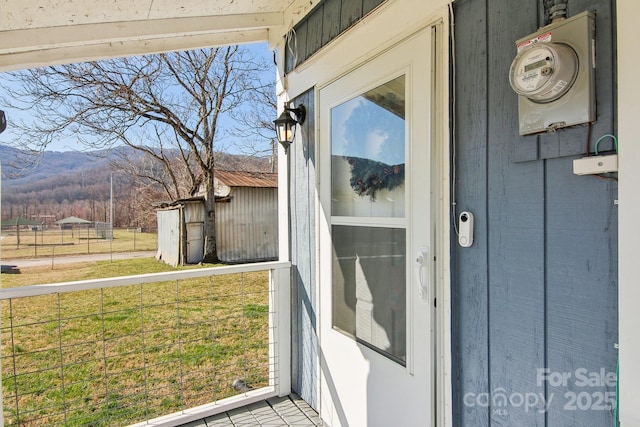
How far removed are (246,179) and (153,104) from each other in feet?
9.89

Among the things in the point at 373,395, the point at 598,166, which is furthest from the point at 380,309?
the point at 598,166

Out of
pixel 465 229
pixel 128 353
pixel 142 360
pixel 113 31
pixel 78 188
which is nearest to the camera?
pixel 465 229

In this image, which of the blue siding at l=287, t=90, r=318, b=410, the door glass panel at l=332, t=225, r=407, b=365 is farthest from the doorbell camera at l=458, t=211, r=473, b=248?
the blue siding at l=287, t=90, r=318, b=410

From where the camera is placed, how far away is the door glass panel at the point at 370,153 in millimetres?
1678

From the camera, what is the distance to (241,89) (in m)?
9.31

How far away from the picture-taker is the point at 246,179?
33.4 feet

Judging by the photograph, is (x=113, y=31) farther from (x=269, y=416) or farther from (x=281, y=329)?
(x=269, y=416)

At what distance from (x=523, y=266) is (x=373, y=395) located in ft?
3.48

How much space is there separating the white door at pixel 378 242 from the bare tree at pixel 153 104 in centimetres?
748

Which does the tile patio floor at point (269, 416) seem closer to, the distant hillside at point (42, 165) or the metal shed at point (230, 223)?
the distant hillside at point (42, 165)

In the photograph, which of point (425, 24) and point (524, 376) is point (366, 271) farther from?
point (425, 24)

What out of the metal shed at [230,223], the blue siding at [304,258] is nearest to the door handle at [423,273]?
the blue siding at [304,258]

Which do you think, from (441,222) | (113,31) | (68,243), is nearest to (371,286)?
(441,222)

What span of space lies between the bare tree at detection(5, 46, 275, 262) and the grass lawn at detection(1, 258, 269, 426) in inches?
131
